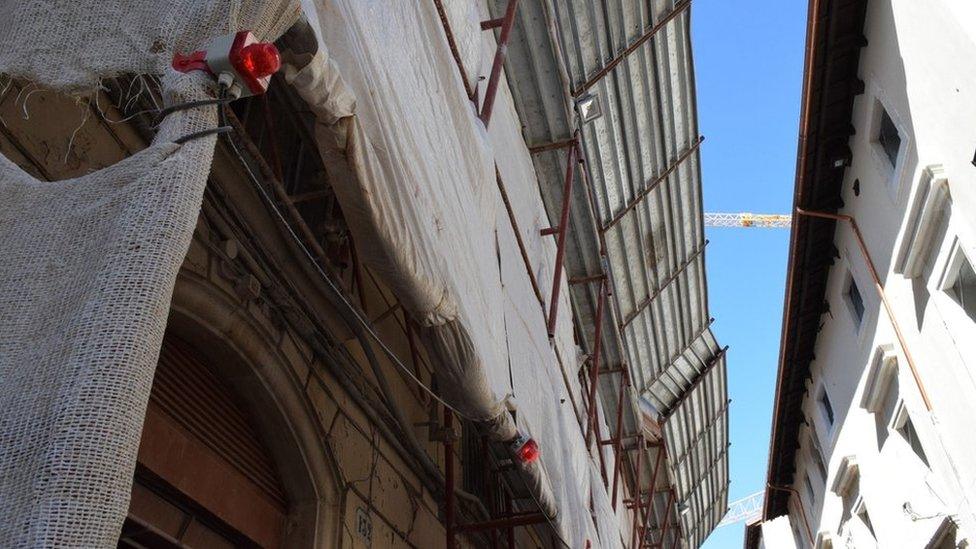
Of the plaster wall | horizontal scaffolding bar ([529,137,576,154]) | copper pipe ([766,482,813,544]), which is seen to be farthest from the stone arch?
copper pipe ([766,482,813,544])

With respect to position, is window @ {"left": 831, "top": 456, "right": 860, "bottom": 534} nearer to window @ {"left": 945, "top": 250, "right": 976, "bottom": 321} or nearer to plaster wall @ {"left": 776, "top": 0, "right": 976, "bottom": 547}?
plaster wall @ {"left": 776, "top": 0, "right": 976, "bottom": 547}

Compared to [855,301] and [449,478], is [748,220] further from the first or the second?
[449,478]

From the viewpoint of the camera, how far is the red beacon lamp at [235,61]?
2020mm

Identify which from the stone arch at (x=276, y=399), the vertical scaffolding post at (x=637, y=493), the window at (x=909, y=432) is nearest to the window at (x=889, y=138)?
the window at (x=909, y=432)

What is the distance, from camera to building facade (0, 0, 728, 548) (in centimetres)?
167

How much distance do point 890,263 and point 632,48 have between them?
478 centimetres

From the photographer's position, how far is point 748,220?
75625mm

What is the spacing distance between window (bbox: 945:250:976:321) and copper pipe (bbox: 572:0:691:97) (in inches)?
183

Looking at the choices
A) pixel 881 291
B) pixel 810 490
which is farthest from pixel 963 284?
pixel 810 490

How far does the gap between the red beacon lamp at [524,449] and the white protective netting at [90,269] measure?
303 cm

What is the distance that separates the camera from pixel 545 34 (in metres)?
9.07

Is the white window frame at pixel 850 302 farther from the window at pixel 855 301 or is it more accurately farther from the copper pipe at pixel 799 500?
the copper pipe at pixel 799 500

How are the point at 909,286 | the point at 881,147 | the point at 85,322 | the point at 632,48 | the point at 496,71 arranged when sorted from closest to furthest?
the point at 85,322
the point at 496,71
the point at 632,48
the point at 909,286
the point at 881,147

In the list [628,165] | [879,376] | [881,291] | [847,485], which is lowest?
[847,485]
